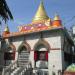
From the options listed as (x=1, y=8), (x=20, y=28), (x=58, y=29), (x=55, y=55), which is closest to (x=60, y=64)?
(x=55, y=55)

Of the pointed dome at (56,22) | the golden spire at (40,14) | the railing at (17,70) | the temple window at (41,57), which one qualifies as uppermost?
the golden spire at (40,14)

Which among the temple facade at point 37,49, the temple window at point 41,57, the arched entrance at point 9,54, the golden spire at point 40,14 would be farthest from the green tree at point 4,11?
the golden spire at point 40,14

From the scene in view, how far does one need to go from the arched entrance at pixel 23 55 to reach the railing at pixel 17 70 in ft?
3.13

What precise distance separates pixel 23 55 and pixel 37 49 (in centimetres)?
231

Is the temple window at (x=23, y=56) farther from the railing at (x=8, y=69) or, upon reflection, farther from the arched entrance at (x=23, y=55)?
the railing at (x=8, y=69)

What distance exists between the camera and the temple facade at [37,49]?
24844mm

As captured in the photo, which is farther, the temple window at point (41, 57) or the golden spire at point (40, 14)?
the golden spire at point (40, 14)

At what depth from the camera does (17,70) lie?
2402 cm

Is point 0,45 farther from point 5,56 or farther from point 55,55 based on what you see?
point 55,55

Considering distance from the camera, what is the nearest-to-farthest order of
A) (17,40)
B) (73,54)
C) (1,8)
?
(1,8) < (17,40) < (73,54)

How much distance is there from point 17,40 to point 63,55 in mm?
6735

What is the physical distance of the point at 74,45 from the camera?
111 feet

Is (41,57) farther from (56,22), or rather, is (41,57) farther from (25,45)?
(56,22)

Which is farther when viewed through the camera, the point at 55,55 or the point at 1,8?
the point at 55,55
